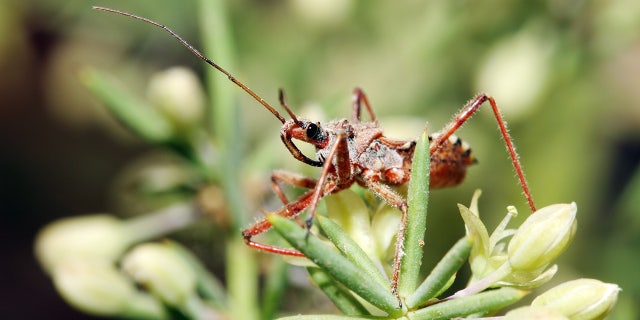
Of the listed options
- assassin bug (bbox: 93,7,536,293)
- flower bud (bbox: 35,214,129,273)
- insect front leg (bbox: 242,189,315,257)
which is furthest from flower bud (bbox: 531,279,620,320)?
flower bud (bbox: 35,214,129,273)

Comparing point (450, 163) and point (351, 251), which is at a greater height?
point (450, 163)

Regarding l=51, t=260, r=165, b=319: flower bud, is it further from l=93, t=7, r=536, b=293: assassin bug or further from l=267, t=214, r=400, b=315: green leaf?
Answer: l=267, t=214, r=400, b=315: green leaf

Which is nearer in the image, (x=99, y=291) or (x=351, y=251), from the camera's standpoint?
(x=351, y=251)

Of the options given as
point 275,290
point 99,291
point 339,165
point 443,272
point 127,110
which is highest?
point 127,110

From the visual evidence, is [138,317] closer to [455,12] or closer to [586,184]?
[455,12]

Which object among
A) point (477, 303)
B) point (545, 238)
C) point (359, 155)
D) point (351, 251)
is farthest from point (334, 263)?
point (359, 155)

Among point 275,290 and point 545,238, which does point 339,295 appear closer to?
point 545,238
